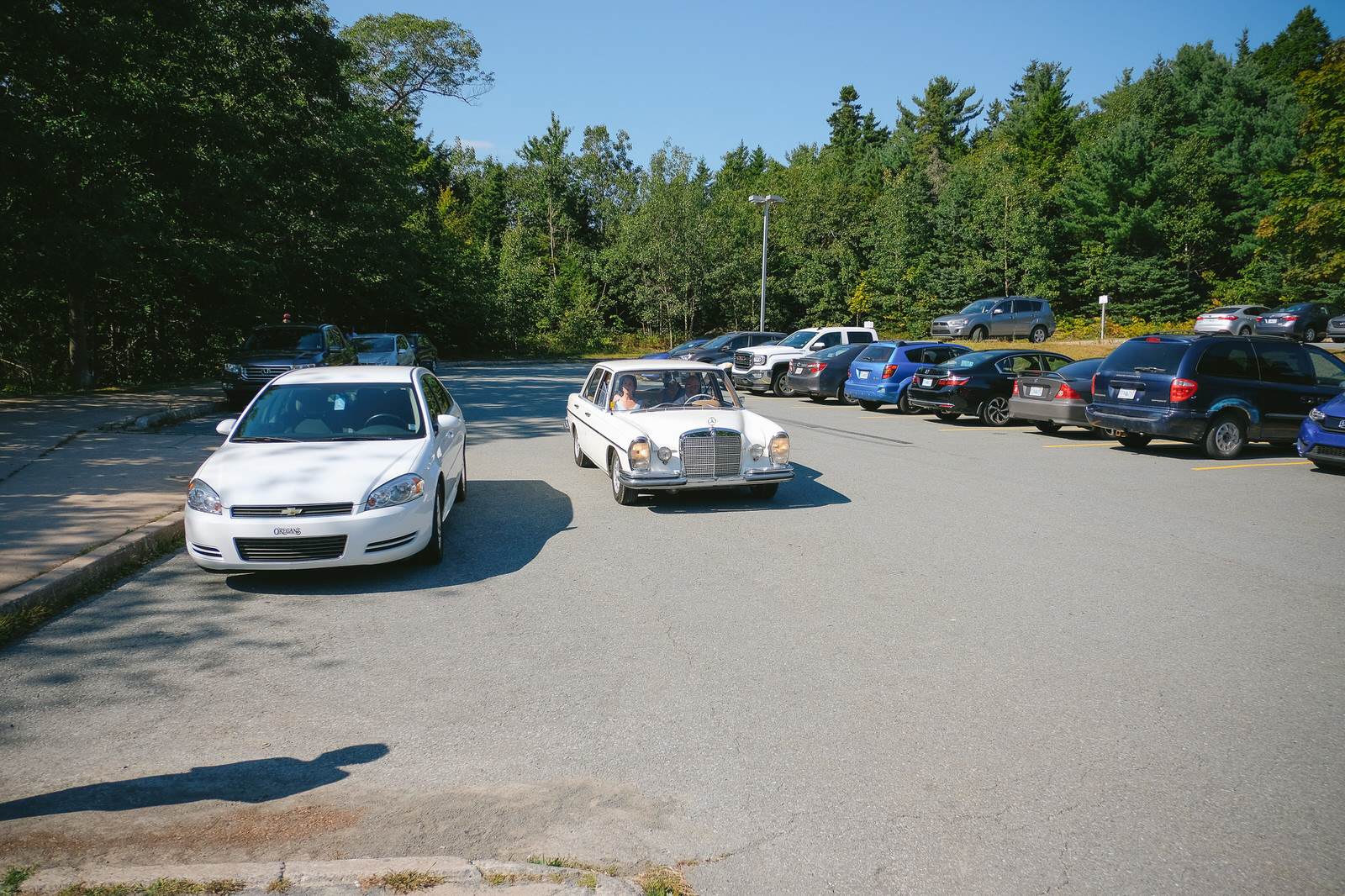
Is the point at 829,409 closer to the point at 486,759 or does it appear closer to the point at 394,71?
the point at 486,759

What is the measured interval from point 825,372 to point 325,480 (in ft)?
57.7

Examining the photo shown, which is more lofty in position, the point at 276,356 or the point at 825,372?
the point at 276,356

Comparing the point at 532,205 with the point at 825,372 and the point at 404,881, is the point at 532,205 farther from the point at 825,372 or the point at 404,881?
the point at 404,881

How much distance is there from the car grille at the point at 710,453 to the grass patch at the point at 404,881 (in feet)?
20.4

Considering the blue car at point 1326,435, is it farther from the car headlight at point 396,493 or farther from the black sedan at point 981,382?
the car headlight at point 396,493

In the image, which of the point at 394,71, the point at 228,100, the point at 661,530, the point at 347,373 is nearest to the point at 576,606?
the point at 661,530

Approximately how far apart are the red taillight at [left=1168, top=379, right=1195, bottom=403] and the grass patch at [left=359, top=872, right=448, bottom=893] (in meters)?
13.1

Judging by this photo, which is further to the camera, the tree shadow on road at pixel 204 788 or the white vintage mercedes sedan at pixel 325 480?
the white vintage mercedes sedan at pixel 325 480

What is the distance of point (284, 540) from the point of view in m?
6.04

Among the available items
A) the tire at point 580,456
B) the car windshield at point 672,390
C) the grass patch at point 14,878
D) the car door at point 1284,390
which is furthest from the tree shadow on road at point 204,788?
the car door at point 1284,390

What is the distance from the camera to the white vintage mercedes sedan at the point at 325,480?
239 inches

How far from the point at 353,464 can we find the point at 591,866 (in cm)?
442

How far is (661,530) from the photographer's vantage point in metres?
8.29

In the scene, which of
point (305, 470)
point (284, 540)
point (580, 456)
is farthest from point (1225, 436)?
point (284, 540)
